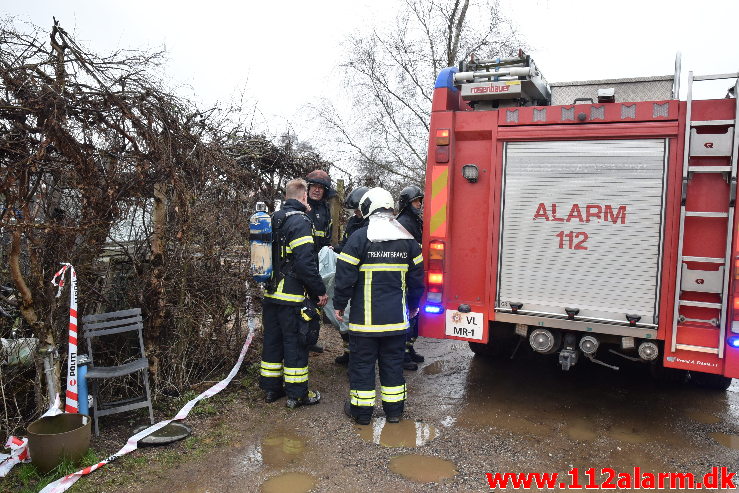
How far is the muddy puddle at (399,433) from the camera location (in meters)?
3.87

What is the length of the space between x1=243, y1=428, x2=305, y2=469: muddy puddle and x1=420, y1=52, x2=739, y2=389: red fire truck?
1.40 metres

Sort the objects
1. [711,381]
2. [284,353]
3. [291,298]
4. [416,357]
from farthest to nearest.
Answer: [416,357]
[711,381]
[284,353]
[291,298]

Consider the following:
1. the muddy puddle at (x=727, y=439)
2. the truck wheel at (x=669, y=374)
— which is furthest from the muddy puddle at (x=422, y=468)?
the truck wheel at (x=669, y=374)

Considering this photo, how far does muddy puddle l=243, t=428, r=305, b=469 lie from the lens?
3.54 m

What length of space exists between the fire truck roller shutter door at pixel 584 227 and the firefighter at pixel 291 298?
155cm

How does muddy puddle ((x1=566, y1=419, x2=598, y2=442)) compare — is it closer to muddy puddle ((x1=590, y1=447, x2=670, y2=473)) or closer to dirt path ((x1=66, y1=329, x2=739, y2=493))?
dirt path ((x1=66, y1=329, x2=739, y2=493))

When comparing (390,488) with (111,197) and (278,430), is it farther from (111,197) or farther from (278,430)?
(111,197)

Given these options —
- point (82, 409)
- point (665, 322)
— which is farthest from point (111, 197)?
point (665, 322)

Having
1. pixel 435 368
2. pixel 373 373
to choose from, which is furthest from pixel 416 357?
pixel 373 373

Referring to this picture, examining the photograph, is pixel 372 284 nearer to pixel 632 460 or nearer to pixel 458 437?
pixel 458 437

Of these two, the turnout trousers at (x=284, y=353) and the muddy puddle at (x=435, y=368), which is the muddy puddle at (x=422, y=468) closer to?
the turnout trousers at (x=284, y=353)

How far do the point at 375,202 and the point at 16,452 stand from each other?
2945 mm

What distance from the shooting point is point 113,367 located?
3.90 m

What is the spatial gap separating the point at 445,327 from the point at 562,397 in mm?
1337
